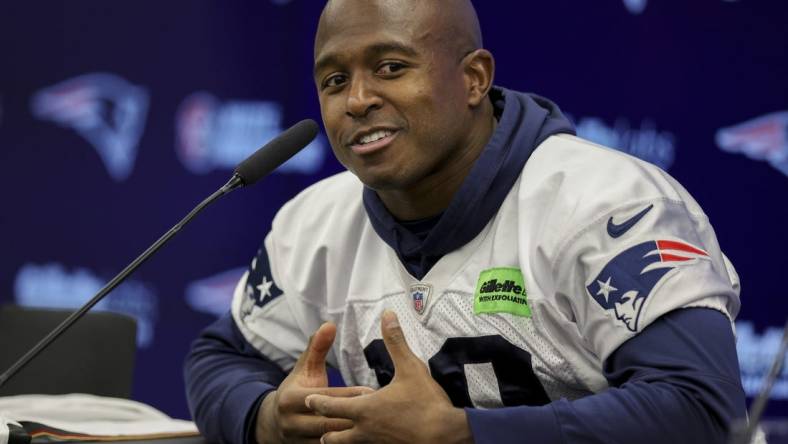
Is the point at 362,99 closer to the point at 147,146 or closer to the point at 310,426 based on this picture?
the point at 310,426

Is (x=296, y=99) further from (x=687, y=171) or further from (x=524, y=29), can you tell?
(x=687, y=171)

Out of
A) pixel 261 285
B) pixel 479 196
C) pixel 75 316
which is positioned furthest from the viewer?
pixel 261 285

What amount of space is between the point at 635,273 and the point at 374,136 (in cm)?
55

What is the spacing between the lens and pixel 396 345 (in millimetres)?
1659

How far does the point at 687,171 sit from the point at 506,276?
1.51 metres

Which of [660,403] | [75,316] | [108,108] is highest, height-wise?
[108,108]

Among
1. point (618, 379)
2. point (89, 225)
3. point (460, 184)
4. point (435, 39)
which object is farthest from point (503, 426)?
point (89, 225)

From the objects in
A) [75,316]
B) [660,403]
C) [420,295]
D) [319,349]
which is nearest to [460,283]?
[420,295]

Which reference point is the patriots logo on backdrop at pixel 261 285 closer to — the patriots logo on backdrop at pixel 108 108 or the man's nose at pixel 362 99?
the man's nose at pixel 362 99

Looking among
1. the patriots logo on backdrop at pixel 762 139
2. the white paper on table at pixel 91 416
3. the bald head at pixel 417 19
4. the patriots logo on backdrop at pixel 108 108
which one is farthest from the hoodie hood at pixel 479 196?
the patriots logo on backdrop at pixel 108 108

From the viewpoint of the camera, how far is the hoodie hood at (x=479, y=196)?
192cm

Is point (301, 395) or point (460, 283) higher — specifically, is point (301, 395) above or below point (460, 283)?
below

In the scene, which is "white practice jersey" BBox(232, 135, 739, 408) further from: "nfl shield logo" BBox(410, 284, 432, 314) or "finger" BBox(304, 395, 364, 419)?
"finger" BBox(304, 395, 364, 419)

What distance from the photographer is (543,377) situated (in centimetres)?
183
